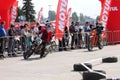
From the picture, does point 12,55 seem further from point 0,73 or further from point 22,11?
point 22,11

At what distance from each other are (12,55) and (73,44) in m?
5.63

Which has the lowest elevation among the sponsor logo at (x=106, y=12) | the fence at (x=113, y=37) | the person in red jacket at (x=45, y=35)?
the fence at (x=113, y=37)

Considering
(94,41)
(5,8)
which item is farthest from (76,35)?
(5,8)

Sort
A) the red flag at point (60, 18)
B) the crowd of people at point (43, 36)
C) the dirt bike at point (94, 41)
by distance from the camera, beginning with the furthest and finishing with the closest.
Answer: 1. the dirt bike at point (94, 41)
2. the red flag at point (60, 18)
3. the crowd of people at point (43, 36)

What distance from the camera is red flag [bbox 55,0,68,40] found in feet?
74.8

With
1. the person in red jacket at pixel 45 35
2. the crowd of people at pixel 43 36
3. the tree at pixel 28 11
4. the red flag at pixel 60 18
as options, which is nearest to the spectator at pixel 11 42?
the crowd of people at pixel 43 36

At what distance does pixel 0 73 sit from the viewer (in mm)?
13258

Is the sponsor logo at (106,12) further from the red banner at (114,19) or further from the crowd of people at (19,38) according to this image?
the crowd of people at (19,38)

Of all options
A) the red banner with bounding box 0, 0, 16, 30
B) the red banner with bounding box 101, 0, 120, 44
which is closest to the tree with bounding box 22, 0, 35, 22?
the red banner with bounding box 101, 0, 120, 44

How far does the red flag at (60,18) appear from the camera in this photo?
74.8 feet

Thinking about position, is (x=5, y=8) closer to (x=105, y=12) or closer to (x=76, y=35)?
(x=76, y=35)

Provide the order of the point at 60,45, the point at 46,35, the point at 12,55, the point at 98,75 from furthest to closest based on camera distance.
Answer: the point at 60,45
the point at 12,55
the point at 46,35
the point at 98,75

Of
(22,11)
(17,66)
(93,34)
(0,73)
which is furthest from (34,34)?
(22,11)

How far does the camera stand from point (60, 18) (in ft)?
75.8
